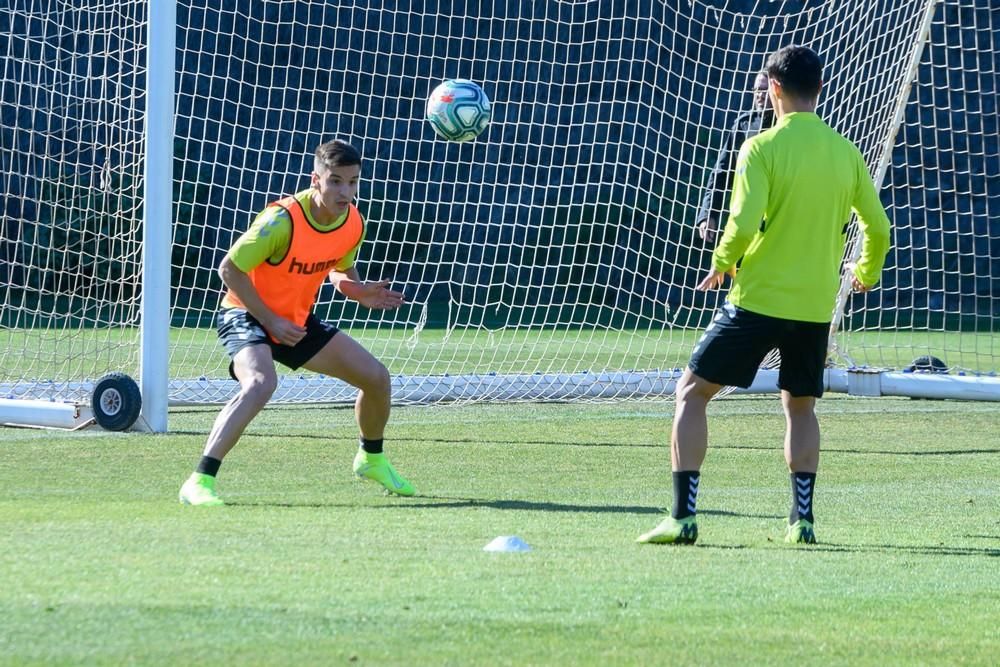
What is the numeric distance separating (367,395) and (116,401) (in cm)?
284

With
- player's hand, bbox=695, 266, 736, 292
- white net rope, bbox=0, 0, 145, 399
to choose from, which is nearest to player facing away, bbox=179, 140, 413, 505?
player's hand, bbox=695, 266, 736, 292

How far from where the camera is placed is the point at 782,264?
21.2 feet

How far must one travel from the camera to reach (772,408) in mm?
12750

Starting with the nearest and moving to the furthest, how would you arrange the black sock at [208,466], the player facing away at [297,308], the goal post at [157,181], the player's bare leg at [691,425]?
the player's bare leg at [691,425] → the black sock at [208,466] → the player facing away at [297,308] → the goal post at [157,181]

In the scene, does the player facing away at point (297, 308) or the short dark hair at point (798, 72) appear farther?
the player facing away at point (297, 308)

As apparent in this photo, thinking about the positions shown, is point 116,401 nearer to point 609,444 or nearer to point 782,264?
point 609,444

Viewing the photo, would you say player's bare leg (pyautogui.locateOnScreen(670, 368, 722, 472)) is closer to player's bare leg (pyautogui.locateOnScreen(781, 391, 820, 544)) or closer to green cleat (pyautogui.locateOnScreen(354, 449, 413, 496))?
player's bare leg (pyautogui.locateOnScreen(781, 391, 820, 544))

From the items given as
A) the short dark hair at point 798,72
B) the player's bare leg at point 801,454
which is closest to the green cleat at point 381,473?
the player's bare leg at point 801,454

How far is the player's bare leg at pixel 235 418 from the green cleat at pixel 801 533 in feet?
8.45

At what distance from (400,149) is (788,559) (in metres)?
17.2

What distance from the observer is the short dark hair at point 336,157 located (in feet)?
25.2

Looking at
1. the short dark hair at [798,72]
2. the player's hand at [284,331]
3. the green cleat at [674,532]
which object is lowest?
the green cleat at [674,532]

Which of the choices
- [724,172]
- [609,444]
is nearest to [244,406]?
[609,444]

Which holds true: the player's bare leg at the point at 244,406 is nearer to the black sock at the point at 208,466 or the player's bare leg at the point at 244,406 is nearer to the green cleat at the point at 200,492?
the black sock at the point at 208,466
